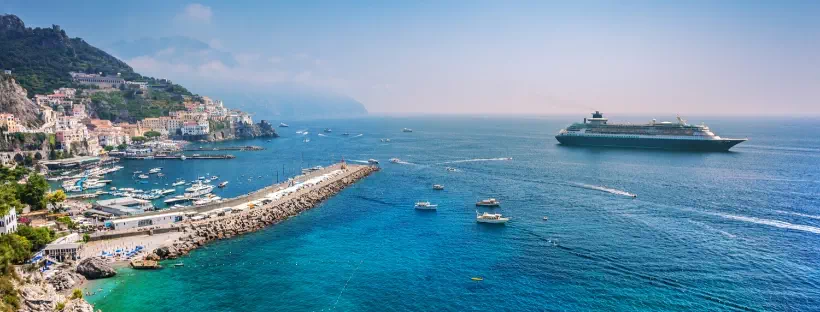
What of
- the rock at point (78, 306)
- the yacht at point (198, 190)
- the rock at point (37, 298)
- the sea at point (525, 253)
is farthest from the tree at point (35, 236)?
the yacht at point (198, 190)

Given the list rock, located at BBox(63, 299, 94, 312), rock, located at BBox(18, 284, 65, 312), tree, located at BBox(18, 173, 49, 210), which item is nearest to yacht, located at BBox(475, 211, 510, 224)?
rock, located at BBox(63, 299, 94, 312)

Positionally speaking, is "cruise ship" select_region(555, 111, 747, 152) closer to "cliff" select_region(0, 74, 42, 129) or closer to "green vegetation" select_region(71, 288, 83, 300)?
"green vegetation" select_region(71, 288, 83, 300)

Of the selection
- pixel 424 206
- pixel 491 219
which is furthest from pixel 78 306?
pixel 491 219

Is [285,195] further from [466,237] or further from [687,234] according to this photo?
[687,234]

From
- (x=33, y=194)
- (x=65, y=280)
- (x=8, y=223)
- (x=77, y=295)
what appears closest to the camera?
(x=77, y=295)

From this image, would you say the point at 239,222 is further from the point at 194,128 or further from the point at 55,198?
the point at 194,128
